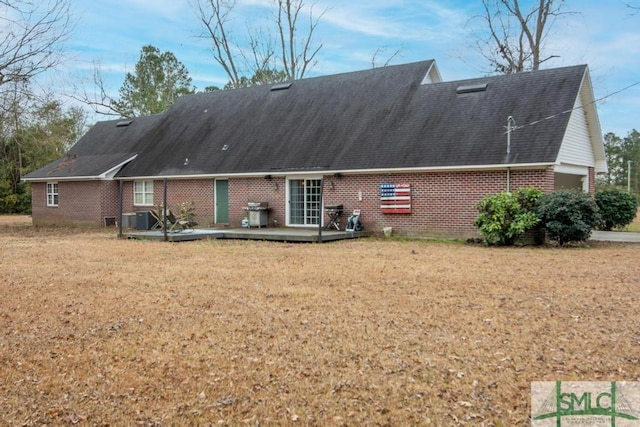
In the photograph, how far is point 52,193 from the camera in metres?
25.7

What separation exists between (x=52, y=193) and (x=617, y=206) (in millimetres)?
24943

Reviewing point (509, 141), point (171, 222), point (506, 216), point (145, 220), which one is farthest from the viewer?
point (145, 220)

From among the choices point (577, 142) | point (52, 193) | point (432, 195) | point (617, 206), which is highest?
point (577, 142)

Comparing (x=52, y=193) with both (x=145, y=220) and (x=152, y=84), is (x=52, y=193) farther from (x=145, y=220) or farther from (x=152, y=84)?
(x=152, y=84)

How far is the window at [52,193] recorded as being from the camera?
2553cm

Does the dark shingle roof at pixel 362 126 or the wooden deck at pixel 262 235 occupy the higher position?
the dark shingle roof at pixel 362 126

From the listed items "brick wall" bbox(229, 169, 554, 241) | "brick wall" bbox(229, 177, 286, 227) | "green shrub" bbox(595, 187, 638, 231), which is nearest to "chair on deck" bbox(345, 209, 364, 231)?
"brick wall" bbox(229, 169, 554, 241)

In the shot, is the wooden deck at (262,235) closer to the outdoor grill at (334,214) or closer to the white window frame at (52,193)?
the outdoor grill at (334,214)

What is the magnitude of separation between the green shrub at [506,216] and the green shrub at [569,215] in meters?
0.34

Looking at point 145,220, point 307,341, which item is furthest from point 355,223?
point 307,341

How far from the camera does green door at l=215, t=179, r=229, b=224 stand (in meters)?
20.5

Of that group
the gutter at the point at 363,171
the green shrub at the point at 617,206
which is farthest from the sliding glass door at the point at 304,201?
the green shrub at the point at 617,206

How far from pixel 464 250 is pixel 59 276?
926cm

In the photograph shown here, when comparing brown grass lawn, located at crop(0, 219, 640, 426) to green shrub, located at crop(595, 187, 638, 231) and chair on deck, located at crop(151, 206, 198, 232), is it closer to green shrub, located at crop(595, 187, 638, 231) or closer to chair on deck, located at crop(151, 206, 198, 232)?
chair on deck, located at crop(151, 206, 198, 232)
